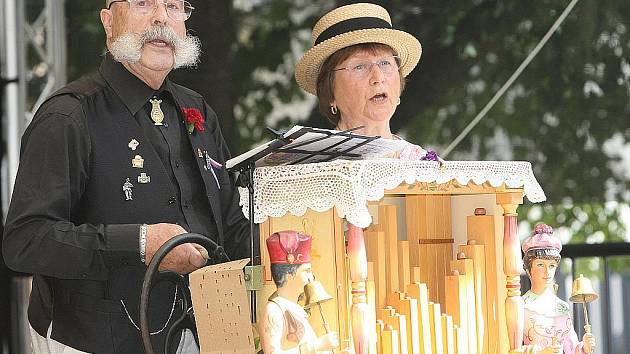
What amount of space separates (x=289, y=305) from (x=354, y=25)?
110 cm

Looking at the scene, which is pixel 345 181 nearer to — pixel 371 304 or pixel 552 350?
pixel 371 304

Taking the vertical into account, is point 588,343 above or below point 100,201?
below

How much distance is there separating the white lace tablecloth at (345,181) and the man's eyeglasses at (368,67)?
710mm

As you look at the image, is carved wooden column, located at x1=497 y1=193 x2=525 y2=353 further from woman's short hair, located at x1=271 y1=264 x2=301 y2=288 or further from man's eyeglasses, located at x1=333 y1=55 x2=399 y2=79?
man's eyeglasses, located at x1=333 y1=55 x2=399 y2=79

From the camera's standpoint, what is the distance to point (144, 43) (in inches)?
116

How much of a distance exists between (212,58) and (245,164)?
331 cm

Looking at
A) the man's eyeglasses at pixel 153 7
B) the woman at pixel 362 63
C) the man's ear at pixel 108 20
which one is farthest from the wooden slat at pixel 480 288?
the man's ear at pixel 108 20

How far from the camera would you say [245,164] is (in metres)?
2.51

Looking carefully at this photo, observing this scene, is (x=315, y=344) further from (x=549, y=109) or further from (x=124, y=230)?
(x=549, y=109)

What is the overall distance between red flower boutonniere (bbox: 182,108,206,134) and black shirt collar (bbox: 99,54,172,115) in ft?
0.32

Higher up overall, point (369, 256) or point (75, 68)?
point (75, 68)

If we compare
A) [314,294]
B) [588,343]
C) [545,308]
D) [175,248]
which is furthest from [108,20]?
[588,343]

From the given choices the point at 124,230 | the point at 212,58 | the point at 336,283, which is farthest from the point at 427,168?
the point at 212,58

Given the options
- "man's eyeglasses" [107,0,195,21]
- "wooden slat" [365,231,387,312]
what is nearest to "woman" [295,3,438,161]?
"man's eyeglasses" [107,0,195,21]
